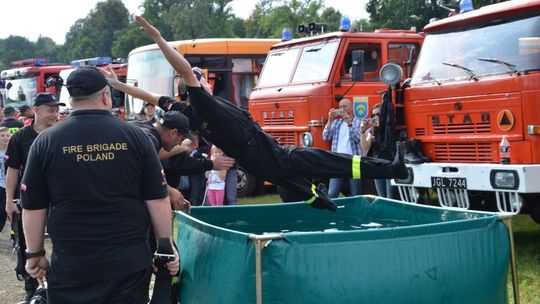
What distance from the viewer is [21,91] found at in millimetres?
23062

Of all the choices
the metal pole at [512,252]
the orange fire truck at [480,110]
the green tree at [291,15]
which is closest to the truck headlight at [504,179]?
the orange fire truck at [480,110]

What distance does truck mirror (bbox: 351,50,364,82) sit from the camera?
1033 cm

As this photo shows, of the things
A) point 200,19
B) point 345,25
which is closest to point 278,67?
point 345,25

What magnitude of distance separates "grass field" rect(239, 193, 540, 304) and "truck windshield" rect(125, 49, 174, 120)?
7431mm

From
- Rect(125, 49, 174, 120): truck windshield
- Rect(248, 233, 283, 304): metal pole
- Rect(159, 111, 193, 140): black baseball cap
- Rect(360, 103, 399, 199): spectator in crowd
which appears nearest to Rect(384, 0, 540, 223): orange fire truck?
Rect(360, 103, 399, 199): spectator in crowd

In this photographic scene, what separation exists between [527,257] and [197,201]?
5.67 m

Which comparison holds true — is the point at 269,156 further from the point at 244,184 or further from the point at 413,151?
the point at 244,184

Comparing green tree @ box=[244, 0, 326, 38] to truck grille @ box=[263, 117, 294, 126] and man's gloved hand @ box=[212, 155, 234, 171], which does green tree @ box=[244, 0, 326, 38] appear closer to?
truck grille @ box=[263, 117, 294, 126]

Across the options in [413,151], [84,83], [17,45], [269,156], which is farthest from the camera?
[17,45]

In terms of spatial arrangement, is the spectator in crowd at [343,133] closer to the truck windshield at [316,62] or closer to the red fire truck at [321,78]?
the red fire truck at [321,78]

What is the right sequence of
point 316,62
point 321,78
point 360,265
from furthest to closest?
point 316,62, point 321,78, point 360,265

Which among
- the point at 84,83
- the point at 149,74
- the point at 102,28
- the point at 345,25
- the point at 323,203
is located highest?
the point at 102,28

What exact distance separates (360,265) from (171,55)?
2.02m

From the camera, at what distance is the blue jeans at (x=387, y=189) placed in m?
9.60
